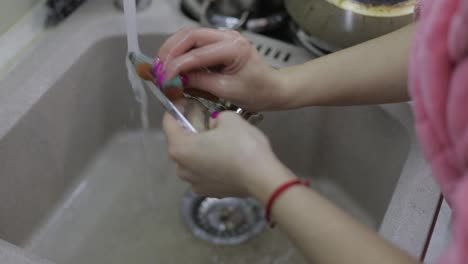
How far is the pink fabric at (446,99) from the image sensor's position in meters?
0.29

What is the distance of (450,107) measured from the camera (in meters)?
0.31

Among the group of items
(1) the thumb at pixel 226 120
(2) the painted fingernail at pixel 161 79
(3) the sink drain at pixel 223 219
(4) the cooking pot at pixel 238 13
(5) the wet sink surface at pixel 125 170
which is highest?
(1) the thumb at pixel 226 120

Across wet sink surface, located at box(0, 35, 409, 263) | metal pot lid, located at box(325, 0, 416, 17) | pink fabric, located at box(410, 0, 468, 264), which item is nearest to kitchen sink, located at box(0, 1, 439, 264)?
wet sink surface, located at box(0, 35, 409, 263)

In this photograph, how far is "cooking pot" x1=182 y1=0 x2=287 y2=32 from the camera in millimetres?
740

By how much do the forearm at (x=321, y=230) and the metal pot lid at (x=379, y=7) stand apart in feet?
1.04

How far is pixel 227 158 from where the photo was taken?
15.4 inches

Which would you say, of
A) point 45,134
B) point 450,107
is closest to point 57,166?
point 45,134

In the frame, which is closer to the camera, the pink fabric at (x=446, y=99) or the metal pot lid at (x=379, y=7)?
the pink fabric at (x=446, y=99)

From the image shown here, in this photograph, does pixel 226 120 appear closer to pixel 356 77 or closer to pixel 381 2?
pixel 356 77

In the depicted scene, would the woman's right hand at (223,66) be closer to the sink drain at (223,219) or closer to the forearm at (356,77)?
the forearm at (356,77)

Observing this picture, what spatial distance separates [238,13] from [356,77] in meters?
0.29

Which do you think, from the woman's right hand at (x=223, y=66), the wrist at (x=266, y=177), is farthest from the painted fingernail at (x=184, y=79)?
the wrist at (x=266, y=177)

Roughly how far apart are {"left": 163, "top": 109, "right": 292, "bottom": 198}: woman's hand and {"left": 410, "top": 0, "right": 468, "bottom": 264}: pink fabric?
0.10 m

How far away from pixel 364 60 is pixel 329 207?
0.21 meters
